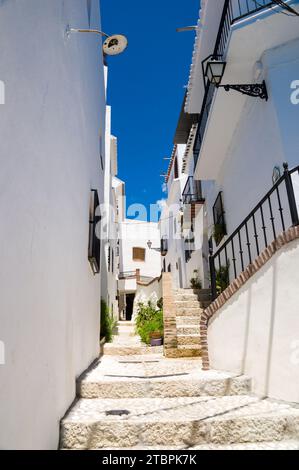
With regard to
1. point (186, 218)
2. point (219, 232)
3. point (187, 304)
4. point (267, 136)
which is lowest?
point (187, 304)

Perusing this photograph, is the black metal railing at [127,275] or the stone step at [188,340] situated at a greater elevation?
the black metal railing at [127,275]

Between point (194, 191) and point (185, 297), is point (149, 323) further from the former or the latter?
point (194, 191)

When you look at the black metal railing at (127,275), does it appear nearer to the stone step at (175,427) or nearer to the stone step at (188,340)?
the stone step at (188,340)

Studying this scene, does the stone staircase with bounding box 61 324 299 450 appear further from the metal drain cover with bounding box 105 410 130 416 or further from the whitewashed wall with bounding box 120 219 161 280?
the whitewashed wall with bounding box 120 219 161 280

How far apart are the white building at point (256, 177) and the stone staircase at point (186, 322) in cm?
86

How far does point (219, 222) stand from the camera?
810 centimetres

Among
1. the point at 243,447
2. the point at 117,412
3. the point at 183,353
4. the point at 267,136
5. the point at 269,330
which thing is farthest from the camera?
the point at 183,353

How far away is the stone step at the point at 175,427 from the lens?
7.82 feet

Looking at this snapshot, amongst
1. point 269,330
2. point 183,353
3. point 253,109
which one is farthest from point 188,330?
point 253,109

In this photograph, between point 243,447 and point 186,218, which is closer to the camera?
point 243,447

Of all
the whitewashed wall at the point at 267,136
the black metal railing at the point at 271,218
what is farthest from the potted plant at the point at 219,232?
the black metal railing at the point at 271,218

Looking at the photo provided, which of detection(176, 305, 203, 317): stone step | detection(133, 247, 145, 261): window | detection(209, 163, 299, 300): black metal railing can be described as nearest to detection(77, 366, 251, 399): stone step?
detection(209, 163, 299, 300): black metal railing

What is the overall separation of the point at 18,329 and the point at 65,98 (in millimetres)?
2201

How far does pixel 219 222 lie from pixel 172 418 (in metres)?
6.10
